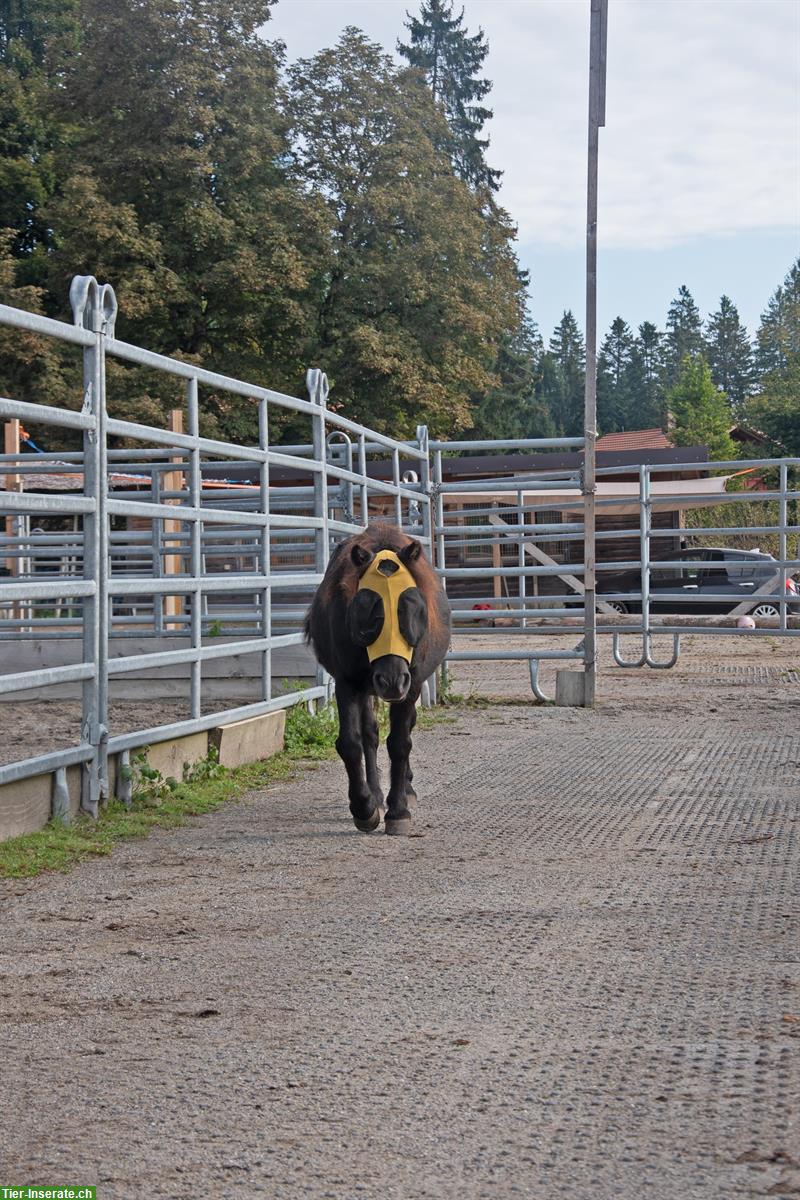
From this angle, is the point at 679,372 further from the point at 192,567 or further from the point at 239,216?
the point at 192,567

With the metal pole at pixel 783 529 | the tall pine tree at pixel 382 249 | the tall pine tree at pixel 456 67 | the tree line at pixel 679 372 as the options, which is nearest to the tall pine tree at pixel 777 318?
the tree line at pixel 679 372

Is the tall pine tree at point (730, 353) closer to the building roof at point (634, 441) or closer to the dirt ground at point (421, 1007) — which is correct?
the building roof at point (634, 441)

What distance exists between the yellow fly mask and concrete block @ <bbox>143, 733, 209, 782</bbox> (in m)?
1.57

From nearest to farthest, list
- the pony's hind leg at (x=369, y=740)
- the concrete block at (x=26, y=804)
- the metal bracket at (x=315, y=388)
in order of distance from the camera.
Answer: the concrete block at (x=26, y=804) < the pony's hind leg at (x=369, y=740) < the metal bracket at (x=315, y=388)

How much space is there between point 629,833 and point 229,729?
2.85m

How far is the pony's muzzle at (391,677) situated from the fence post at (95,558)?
1384 mm

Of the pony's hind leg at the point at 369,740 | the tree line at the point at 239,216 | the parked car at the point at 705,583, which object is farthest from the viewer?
the tree line at the point at 239,216

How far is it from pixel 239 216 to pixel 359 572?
1055 inches

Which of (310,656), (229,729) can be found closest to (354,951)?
(229,729)

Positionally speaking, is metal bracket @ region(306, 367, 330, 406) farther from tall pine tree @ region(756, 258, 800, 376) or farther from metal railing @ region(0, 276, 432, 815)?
tall pine tree @ region(756, 258, 800, 376)

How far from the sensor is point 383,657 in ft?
20.7

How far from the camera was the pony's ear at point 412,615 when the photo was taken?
21.0ft

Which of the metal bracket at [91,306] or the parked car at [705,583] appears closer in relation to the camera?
the metal bracket at [91,306]

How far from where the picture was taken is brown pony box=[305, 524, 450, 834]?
6359mm
